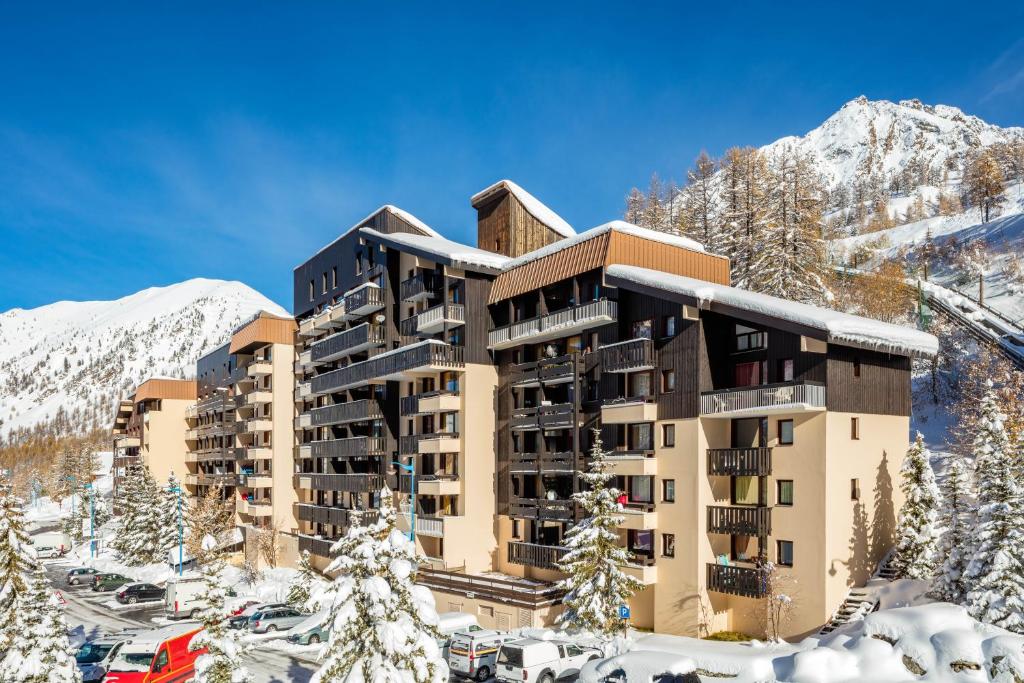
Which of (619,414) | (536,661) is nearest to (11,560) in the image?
(536,661)

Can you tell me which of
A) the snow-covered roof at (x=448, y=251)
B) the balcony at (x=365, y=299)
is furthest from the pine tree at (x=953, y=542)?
the balcony at (x=365, y=299)

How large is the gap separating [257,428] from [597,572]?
48.1m

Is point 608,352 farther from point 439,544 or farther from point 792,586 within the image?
point 439,544

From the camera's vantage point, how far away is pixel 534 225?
5547 cm

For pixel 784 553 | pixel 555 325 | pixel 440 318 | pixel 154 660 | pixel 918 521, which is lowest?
pixel 154 660

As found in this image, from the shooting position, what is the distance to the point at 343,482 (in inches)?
2371

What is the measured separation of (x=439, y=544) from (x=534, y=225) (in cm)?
2196

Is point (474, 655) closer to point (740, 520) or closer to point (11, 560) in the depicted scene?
point (740, 520)

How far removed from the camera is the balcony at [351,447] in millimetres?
56938

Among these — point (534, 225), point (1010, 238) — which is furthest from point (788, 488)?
point (1010, 238)

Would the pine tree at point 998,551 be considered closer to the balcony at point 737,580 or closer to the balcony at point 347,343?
the balcony at point 737,580

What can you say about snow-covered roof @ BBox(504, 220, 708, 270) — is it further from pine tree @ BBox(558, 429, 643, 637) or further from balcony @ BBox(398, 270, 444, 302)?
pine tree @ BBox(558, 429, 643, 637)

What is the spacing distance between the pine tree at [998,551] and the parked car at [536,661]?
14810mm

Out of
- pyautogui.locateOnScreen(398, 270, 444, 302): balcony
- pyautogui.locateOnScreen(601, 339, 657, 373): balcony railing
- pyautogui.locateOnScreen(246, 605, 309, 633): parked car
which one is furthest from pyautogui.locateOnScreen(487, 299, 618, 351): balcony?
pyautogui.locateOnScreen(246, 605, 309, 633): parked car
